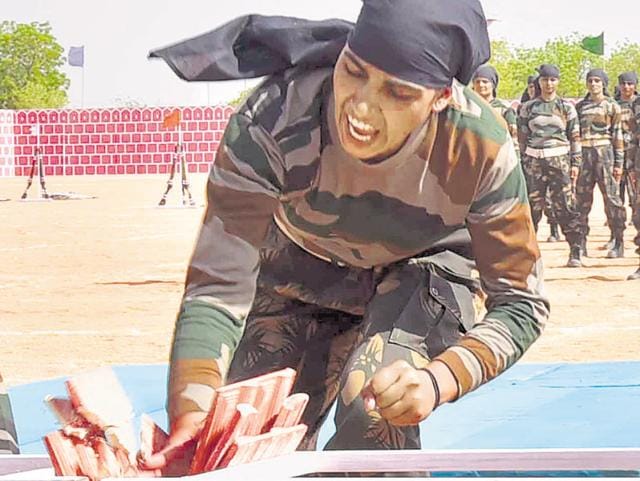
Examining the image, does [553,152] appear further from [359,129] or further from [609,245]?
[359,129]

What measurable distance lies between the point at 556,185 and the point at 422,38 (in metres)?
4.42

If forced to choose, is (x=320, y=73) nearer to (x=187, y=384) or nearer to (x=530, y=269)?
(x=530, y=269)

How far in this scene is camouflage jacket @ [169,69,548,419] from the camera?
1.71 m

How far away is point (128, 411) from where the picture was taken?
114cm

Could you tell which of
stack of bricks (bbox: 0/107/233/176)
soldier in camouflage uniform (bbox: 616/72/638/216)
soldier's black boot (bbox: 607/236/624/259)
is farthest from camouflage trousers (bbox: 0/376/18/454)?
soldier's black boot (bbox: 607/236/624/259)

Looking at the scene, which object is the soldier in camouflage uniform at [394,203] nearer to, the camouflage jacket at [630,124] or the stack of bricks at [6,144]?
the stack of bricks at [6,144]

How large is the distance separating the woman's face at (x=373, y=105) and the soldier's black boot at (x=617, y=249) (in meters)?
4.64

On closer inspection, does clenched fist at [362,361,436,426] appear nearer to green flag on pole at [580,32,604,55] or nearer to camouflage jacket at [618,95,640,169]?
green flag on pole at [580,32,604,55]

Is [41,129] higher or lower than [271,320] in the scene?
lower

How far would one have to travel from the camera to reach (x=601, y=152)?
6.16 metres

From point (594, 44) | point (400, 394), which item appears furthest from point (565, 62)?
point (400, 394)

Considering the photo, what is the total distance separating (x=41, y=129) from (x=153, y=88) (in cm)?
211

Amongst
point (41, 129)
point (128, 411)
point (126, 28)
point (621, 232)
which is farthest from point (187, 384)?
point (621, 232)

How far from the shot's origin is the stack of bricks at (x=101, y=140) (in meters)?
4.96
